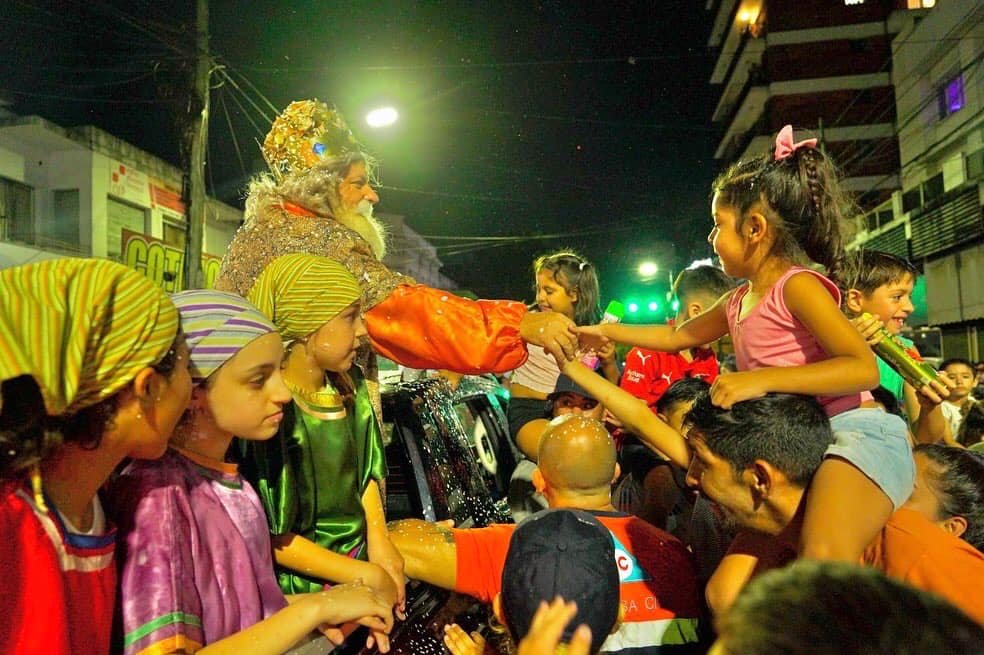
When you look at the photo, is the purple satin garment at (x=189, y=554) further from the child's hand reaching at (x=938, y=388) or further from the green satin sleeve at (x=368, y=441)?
the child's hand reaching at (x=938, y=388)

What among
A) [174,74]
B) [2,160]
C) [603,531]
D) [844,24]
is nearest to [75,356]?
[603,531]

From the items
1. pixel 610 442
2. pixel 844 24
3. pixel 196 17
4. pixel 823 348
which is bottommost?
pixel 610 442

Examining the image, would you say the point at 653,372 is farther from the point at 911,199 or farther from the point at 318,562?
the point at 911,199

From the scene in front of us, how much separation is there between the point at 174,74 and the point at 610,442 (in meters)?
11.6

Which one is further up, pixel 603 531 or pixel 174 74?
pixel 174 74

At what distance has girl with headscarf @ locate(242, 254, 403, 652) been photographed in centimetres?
225

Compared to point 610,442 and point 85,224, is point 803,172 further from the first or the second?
point 85,224

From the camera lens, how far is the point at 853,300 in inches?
140

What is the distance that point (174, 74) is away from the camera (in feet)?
38.0

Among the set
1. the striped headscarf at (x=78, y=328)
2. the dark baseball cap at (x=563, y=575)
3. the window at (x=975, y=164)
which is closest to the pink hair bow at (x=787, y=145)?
the dark baseball cap at (x=563, y=575)

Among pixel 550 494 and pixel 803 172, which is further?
pixel 550 494

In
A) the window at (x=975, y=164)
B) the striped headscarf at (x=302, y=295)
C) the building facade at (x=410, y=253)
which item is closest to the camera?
the striped headscarf at (x=302, y=295)

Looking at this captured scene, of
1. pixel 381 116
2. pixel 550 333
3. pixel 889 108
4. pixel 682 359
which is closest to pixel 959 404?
pixel 682 359

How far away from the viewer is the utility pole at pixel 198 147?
37.2 ft
